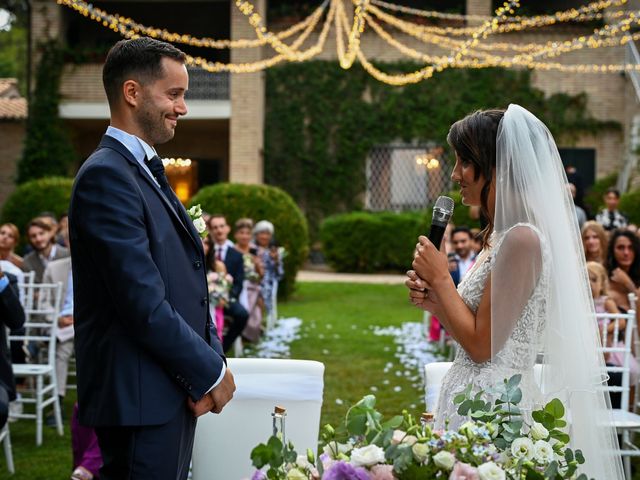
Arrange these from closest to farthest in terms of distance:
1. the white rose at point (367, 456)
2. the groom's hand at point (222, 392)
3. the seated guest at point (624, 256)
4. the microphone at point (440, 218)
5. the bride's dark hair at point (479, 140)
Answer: the white rose at point (367, 456)
the groom's hand at point (222, 392)
the microphone at point (440, 218)
the bride's dark hair at point (479, 140)
the seated guest at point (624, 256)

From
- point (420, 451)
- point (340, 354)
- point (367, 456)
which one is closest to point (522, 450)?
point (420, 451)

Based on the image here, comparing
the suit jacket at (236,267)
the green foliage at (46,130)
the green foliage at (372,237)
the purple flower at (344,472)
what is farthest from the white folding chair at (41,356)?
the green foliage at (46,130)

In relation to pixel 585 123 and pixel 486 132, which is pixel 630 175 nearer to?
pixel 585 123

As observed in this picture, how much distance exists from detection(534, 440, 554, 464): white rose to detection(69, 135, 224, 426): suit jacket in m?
1.02

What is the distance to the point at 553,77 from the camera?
20828mm

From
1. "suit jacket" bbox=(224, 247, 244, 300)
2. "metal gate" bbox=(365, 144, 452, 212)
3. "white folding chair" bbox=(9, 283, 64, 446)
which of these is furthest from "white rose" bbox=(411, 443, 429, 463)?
"metal gate" bbox=(365, 144, 452, 212)

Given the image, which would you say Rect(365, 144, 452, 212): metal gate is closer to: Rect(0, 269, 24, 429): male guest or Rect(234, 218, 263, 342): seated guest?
Rect(234, 218, 263, 342): seated guest

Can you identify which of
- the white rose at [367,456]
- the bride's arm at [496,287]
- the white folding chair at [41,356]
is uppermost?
the bride's arm at [496,287]

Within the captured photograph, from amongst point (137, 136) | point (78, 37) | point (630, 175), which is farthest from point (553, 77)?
point (137, 136)

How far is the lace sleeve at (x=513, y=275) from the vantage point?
116 inches

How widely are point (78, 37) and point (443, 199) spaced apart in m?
21.2

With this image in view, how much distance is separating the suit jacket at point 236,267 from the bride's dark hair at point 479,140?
6.91 metres

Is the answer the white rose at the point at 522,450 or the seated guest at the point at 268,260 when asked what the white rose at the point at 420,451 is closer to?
the white rose at the point at 522,450

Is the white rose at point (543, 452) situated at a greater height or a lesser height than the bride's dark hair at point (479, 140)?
lesser
